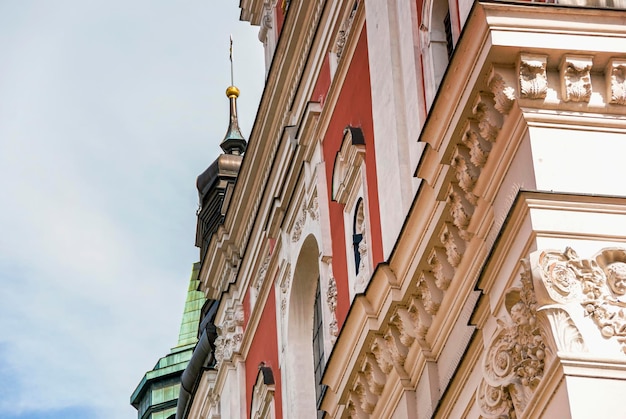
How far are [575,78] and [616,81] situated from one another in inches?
13.3

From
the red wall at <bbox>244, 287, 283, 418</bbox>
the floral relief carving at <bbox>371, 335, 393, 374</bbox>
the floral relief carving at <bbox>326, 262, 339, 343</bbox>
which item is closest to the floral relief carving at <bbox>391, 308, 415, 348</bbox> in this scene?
the floral relief carving at <bbox>371, 335, 393, 374</bbox>

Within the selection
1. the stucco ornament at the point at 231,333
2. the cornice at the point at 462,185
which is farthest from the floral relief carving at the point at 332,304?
the stucco ornament at the point at 231,333

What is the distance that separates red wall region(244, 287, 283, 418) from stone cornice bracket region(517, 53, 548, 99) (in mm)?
10429

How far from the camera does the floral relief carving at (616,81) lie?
51.6 feet

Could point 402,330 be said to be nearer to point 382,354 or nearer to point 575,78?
point 382,354

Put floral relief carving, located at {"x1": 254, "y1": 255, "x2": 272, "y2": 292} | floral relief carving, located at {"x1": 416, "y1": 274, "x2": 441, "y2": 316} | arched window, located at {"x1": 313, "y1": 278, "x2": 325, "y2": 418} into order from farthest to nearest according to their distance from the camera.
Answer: floral relief carving, located at {"x1": 254, "y1": 255, "x2": 272, "y2": 292}, arched window, located at {"x1": 313, "y1": 278, "x2": 325, "y2": 418}, floral relief carving, located at {"x1": 416, "y1": 274, "x2": 441, "y2": 316}

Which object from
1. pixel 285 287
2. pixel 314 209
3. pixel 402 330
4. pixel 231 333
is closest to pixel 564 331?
pixel 402 330

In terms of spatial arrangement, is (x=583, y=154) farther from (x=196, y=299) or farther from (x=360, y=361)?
(x=196, y=299)

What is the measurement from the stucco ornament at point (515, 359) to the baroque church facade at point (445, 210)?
0.7 inches

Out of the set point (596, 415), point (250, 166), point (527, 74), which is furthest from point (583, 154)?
point (250, 166)

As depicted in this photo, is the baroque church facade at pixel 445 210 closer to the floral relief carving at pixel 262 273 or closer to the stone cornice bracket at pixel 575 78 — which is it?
the stone cornice bracket at pixel 575 78

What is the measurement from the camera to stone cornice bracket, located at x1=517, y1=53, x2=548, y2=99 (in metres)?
15.6

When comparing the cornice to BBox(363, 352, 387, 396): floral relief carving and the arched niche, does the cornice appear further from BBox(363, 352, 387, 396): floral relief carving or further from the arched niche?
the arched niche

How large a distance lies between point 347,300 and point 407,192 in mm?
2628
